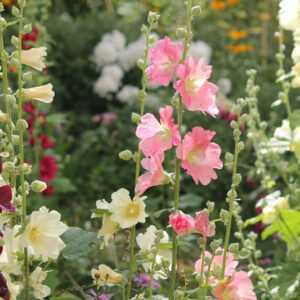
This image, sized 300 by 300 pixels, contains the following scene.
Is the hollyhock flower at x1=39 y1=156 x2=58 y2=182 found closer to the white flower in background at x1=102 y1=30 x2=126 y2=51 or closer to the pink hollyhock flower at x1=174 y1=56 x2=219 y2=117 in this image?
the pink hollyhock flower at x1=174 y1=56 x2=219 y2=117

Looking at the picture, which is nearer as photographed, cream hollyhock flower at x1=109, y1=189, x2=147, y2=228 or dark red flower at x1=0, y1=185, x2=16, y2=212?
dark red flower at x1=0, y1=185, x2=16, y2=212

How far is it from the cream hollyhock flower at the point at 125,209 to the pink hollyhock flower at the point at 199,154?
12cm

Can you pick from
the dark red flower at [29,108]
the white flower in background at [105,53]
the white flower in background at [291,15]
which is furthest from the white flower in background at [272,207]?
the white flower in background at [105,53]

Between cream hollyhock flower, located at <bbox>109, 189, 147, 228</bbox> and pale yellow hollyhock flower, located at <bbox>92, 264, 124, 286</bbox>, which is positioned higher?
cream hollyhock flower, located at <bbox>109, 189, 147, 228</bbox>

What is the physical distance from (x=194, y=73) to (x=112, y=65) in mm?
3533

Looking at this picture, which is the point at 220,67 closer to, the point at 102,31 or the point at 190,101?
the point at 102,31

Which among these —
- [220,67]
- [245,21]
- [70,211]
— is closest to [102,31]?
[220,67]

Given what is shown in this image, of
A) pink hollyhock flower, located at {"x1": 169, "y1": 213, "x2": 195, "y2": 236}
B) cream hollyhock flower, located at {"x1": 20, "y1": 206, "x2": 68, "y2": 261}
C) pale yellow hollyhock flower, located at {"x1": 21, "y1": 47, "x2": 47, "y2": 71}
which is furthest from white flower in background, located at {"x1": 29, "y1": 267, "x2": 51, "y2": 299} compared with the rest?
pale yellow hollyhock flower, located at {"x1": 21, "y1": 47, "x2": 47, "y2": 71}

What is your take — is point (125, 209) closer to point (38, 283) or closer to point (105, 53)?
point (38, 283)

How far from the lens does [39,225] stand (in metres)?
1.15

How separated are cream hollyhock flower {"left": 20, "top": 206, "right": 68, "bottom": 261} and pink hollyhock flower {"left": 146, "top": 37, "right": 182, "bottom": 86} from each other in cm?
32

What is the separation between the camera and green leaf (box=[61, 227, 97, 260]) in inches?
50.8

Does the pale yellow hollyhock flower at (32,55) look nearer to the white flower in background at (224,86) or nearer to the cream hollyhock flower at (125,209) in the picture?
the cream hollyhock flower at (125,209)

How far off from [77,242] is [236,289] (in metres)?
0.35
